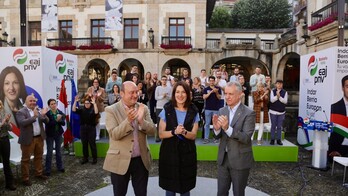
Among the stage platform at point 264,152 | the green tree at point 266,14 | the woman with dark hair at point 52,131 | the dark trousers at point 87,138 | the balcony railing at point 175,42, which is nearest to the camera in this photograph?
the woman with dark hair at point 52,131

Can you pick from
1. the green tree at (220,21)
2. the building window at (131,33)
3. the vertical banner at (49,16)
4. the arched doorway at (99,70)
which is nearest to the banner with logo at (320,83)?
the building window at (131,33)

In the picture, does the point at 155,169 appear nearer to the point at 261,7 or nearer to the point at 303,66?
the point at 303,66

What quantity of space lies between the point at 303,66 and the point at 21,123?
7789mm

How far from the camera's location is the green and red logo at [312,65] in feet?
24.4

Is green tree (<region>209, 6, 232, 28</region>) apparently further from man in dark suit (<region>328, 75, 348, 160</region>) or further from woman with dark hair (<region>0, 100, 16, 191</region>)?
woman with dark hair (<region>0, 100, 16, 191</region>)

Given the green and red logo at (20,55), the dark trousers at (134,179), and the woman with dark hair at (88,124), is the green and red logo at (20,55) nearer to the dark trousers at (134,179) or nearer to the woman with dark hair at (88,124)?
the woman with dark hair at (88,124)

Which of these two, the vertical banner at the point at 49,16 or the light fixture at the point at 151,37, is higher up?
the vertical banner at the point at 49,16

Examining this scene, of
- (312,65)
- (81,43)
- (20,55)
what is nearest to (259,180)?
(312,65)

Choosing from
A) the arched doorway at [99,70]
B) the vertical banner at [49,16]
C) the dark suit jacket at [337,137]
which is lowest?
the dark suit jacket at [337,137]

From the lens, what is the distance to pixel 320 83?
280 inches

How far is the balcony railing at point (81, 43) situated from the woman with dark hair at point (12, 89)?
42.8 ft

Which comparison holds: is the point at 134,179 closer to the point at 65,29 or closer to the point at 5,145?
the point at 5,145

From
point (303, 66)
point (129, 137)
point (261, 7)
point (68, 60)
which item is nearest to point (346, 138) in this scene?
point (303, 66)

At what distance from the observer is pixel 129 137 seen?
2967 mm
